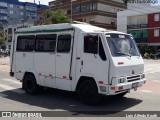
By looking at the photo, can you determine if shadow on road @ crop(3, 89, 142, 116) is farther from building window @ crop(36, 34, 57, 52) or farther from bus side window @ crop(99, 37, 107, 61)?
building window @ crop(36, 34, 57, 52)

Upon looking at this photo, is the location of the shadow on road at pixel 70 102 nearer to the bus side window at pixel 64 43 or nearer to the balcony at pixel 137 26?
the bus side window at pixel 64 43

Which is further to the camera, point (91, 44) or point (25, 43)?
point (25, 43)

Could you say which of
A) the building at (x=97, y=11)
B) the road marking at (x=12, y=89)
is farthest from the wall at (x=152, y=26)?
the road marking at (x=12, y=89)

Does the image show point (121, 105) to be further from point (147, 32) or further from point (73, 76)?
point (147, 32)

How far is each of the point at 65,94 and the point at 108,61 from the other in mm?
3435

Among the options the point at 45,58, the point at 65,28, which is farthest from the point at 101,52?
the point at 45,58

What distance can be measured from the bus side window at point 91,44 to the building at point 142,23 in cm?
4358

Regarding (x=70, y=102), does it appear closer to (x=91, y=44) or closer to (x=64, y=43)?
(x=64, y=43)

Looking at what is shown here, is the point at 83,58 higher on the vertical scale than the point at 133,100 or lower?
higher

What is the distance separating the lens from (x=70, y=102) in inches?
396

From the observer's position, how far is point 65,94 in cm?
1157

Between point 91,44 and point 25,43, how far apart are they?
12.3 ft

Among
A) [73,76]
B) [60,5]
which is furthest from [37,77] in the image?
[60,5]

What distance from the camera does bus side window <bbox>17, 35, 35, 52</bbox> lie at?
1159 centimetres
